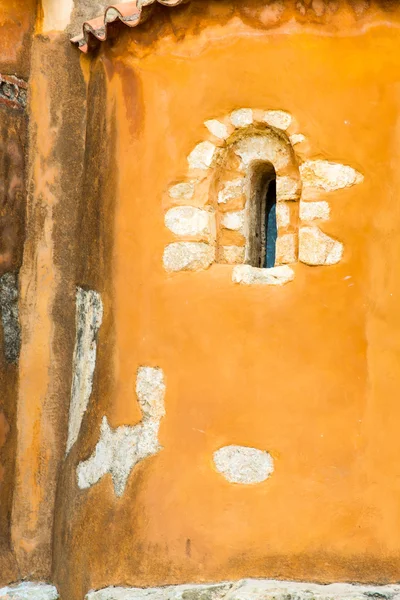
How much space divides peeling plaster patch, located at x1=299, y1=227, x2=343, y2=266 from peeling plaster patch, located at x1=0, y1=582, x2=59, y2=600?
2235mm

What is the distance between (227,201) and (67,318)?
123 centimetres

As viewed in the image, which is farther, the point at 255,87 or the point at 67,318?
the point at 67,318

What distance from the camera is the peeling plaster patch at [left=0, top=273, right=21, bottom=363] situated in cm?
797

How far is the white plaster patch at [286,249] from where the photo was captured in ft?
23.9

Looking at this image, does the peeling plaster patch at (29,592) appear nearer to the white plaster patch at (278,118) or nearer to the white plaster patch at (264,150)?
the white plaster patch at (264,150)

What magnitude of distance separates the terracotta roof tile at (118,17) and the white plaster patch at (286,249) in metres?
1.32

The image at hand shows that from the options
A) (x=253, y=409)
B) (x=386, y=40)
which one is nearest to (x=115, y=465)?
(x=253, y=409)

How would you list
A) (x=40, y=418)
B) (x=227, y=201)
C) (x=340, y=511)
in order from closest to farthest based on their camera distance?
(x=340, y=511) → (x=227, y=201) → (x=40, y=418)

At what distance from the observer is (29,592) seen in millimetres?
7656

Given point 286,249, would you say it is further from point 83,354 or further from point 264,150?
point 83,354

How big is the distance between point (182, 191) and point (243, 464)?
1432mm

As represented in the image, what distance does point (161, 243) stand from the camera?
7.39m

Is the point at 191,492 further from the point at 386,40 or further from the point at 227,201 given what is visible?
the point at 386,40

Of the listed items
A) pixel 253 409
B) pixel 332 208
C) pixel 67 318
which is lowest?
pixel 253 409
